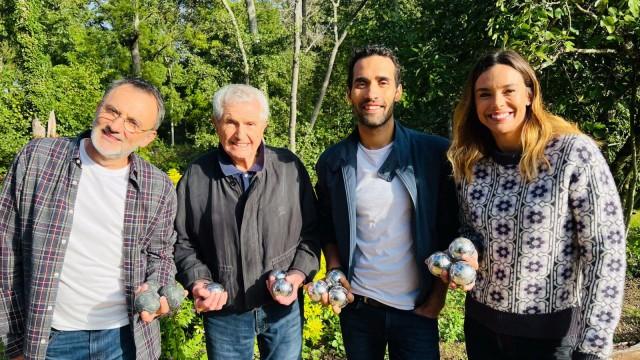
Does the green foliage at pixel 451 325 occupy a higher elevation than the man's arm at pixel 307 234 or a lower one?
lower

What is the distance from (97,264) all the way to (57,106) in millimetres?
26706

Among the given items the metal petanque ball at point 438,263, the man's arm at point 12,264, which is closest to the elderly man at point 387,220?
the metal petanque ball at point 438,263

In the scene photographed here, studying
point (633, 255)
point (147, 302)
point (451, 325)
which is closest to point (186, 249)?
point (147, 302)

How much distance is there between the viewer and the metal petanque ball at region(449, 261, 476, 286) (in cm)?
243

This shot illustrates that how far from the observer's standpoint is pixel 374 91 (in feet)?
9.50

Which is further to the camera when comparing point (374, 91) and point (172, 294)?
point (374, 91)

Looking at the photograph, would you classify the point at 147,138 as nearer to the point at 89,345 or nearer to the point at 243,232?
the point at 243,232

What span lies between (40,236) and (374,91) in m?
2.07

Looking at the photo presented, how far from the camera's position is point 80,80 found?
88.5 feet

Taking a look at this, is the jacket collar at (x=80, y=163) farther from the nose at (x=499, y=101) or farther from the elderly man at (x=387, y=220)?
the nose at (x=499, y=101)

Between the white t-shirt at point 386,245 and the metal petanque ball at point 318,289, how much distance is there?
22 cm

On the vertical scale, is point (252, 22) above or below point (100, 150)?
above

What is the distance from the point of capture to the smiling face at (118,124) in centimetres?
260

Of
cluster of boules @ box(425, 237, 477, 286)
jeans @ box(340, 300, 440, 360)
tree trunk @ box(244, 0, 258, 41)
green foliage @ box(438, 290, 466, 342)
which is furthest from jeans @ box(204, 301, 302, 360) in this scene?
tree trunk @ box(244, 0, 258, 41)
